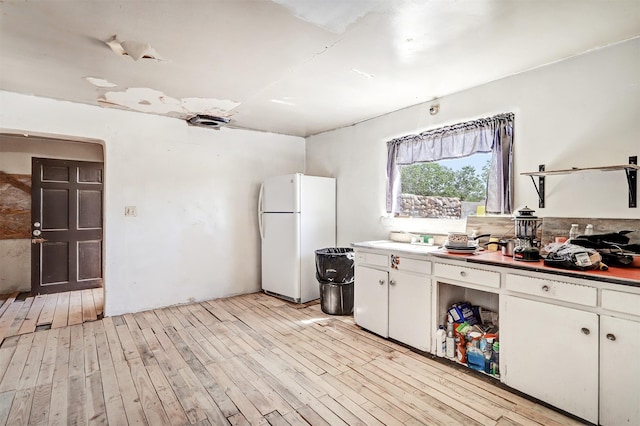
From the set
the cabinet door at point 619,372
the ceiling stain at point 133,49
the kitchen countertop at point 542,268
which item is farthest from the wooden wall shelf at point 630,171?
the ceiling stain at point 133,49

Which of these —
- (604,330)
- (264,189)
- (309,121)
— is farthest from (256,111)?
(604,330)

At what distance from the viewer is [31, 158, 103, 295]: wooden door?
453 cm

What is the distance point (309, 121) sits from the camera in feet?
13.8

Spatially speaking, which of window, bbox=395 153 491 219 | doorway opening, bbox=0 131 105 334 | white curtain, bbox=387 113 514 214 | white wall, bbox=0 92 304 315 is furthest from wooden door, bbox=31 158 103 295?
window, bbox=395 153 491 219

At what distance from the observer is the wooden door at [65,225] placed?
4527 mm

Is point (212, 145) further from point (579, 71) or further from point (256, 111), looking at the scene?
point (579, 71)

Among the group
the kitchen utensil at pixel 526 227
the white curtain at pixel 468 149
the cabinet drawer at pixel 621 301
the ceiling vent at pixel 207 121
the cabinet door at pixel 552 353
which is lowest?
the cabinet door at pixel 552 353

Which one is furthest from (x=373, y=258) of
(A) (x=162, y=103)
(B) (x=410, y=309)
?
(A) (x=162, y=103)

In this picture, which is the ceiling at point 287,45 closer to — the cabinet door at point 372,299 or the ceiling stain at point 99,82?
the ceiling stain at point 99,82

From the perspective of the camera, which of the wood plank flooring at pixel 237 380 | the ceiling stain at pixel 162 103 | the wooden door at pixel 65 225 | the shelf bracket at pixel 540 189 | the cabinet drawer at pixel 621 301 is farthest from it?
the wooden door at pixel 65 225

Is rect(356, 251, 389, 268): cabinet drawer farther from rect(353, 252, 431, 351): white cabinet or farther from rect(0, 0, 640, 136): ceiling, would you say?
rect(0, 0, 640, 136): ceiling

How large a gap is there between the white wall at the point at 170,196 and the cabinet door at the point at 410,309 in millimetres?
2400

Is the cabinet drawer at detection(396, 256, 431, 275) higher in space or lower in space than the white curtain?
lower

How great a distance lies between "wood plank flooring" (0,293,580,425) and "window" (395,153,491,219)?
4.70 feet
